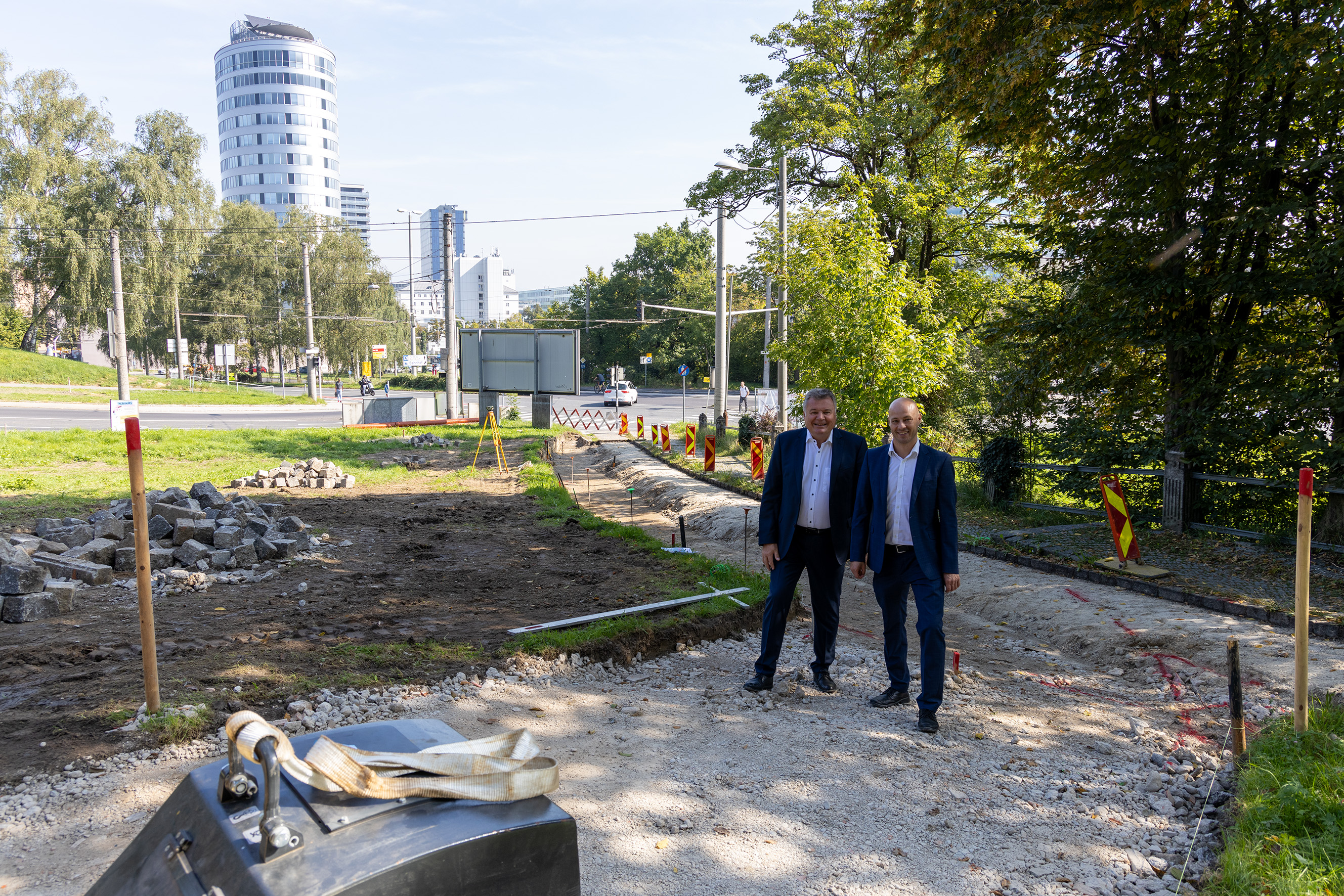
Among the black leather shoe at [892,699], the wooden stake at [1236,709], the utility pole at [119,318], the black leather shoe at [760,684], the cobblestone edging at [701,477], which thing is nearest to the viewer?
the wooden stake at [1236,709]

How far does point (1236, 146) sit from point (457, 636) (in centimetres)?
1001

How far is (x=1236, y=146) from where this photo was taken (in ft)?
31.3

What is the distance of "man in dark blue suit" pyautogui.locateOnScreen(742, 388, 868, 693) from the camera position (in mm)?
5402

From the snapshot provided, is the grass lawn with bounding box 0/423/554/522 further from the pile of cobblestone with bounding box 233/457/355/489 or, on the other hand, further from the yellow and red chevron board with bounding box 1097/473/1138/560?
the yellow and red chevron board with bounding box 1097/473/1138/560

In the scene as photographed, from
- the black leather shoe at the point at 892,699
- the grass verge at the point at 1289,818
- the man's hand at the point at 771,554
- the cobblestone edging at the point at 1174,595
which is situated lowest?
the cobblestone edging at the point at 1174,595

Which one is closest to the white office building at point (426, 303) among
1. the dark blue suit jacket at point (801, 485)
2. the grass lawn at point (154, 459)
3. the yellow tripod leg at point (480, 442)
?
the yellow tripod leg at point (480, 442)

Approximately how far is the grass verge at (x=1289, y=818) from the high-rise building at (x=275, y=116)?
140048 millimetres

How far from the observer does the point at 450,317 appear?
30281 mm

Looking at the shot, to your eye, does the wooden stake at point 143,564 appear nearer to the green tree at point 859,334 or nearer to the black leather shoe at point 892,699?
the black leather shoe at point 892,699

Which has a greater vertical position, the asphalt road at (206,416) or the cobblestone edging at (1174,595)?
the asphalt road at (206,416)

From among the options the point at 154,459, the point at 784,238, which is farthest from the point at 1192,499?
the point at 154,459

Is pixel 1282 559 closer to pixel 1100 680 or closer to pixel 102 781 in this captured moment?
pixel 1100 680

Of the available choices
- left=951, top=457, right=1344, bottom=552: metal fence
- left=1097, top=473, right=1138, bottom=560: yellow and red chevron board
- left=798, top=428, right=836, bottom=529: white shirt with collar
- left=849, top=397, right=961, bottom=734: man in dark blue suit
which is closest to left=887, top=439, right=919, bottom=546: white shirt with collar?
left=849, top=397, right=961, bottom=734: man in dark blue suit

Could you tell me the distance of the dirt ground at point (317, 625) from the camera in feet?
16.6
